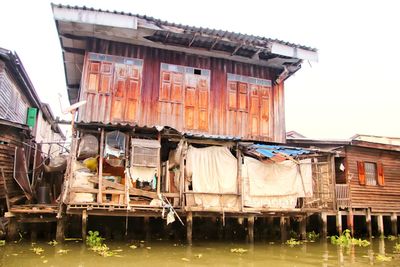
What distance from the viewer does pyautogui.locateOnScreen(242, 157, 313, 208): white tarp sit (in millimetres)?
13797

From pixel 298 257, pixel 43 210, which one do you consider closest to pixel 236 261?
pixel 298 257

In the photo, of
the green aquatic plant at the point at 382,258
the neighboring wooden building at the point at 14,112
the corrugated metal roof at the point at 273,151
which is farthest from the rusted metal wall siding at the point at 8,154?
the green aquatic plant at the point at 382,258

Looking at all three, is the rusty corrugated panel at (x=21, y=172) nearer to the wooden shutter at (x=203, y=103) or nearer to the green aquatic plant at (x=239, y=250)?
the wooden shutter at (x=203, y=103)

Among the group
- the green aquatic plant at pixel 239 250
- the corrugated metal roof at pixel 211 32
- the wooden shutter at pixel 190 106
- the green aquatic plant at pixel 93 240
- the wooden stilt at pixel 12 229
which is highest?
the corrugated metal roof at pixel 211 32

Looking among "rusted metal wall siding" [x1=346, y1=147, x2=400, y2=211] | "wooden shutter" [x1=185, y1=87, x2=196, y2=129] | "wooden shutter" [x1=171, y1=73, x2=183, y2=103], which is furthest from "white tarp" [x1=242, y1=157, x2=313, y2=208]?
"rusted metal wall siding" [x1=346, y1=147, x2=400, y2=211]

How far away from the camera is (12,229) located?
40.5 ft

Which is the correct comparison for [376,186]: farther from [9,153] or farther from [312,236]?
[9,153]

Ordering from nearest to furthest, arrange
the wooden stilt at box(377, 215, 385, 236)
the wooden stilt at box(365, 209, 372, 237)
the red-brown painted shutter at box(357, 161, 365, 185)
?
1. the wooden stilt at box(365, 209, 372, 237)
2. the wooden stilt at box(377, 215, 385, 236)
3. the red-brown painted shutter at box(357, 161, 365, 185)

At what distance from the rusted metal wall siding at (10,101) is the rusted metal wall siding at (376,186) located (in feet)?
54.2

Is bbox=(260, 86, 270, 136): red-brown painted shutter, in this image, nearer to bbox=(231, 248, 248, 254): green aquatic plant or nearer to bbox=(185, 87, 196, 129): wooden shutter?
bbox=(185, 87, 196, 129): wooden shutter

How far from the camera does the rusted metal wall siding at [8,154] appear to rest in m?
13.8

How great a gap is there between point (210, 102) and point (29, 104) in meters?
11.1

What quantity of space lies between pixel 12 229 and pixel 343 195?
48.3 feet

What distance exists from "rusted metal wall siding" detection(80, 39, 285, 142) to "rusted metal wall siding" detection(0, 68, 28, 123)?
13.4 feet
